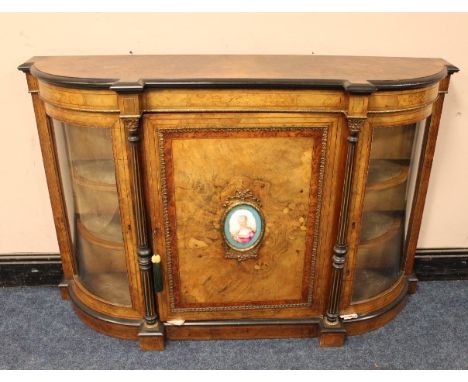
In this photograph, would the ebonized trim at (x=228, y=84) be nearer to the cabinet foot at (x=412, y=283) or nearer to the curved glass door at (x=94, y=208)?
the curved glass door at (x=94, y=208)

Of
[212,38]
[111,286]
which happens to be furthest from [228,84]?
[111,286]

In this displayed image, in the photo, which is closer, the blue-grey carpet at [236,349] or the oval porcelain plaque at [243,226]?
the oval porcelain plaque at [243,226]

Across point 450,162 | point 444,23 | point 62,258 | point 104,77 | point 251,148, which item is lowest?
point 62,258

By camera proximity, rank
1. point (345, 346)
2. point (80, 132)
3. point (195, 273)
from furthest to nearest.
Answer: point (345, 346) → point (195, 273) → point (80, 132)

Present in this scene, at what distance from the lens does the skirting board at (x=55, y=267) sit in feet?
7.96

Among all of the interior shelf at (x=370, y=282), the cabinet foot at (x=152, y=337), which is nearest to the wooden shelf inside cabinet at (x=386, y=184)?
the interior shelf at (x=370, y=282)

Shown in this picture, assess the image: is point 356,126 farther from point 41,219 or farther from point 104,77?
point 41,219

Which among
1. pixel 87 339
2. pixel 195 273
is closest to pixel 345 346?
pixel 195 273

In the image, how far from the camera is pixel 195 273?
6.44 ft

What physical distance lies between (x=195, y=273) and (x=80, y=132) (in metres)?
0.76

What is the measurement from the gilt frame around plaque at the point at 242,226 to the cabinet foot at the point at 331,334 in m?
0.48

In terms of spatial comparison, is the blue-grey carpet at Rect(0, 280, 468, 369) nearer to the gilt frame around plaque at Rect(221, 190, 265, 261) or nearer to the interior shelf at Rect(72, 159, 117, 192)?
the gilt frame around plaque at Rect(221, 190, 265, 261)

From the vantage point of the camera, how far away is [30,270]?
2445 millimetres

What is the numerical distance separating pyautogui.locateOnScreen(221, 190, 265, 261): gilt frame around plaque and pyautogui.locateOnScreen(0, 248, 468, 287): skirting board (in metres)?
1.07
